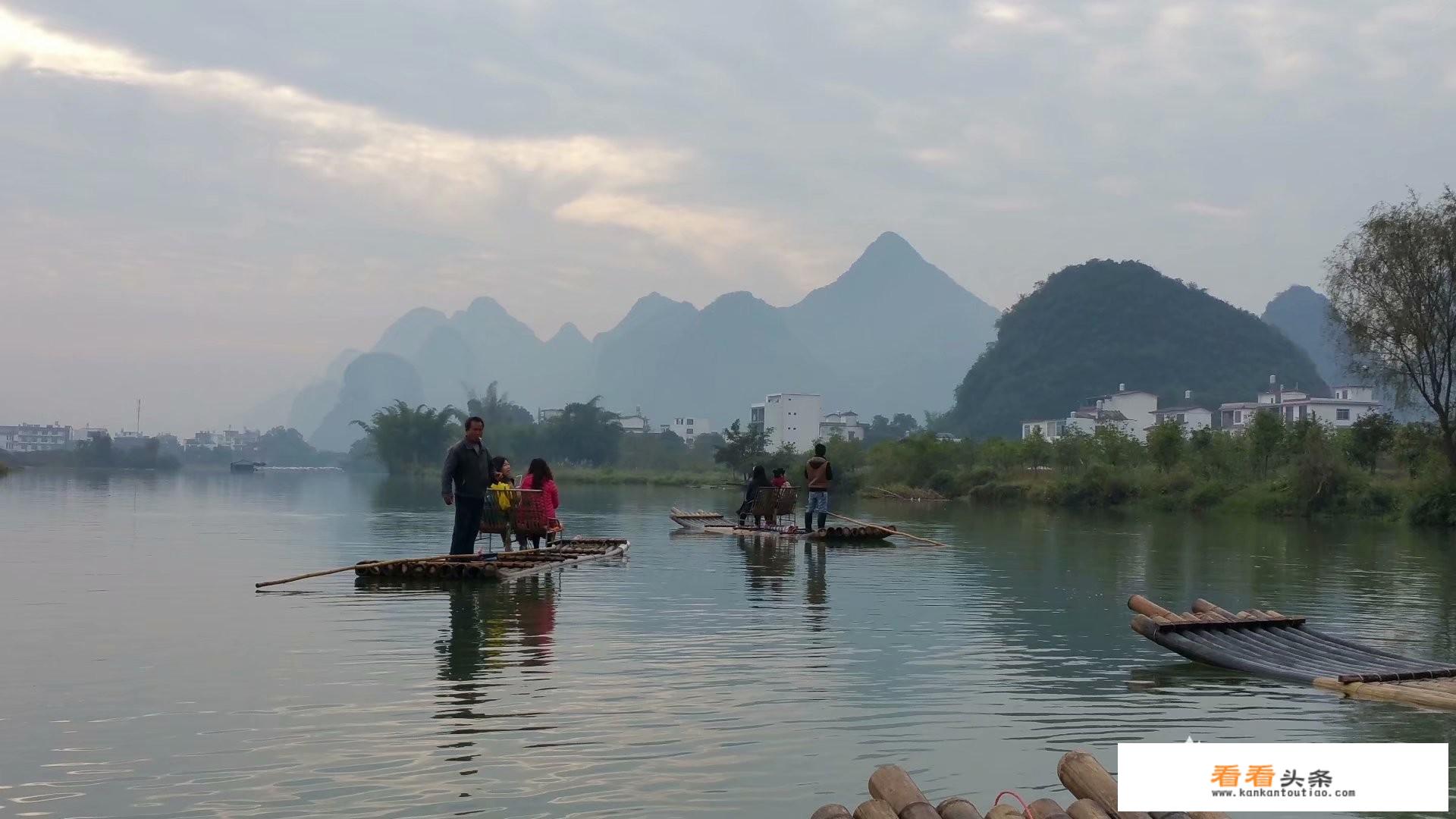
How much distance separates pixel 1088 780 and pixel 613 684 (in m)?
4.46

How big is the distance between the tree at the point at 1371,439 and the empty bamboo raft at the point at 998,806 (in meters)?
43.9

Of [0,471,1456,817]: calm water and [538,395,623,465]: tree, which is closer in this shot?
[0,471,1456,817]: calm water

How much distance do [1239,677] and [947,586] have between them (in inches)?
275

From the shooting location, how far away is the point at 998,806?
16.9 feet

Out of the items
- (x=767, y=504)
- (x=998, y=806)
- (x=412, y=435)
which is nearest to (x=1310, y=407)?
(x=412, y=435)

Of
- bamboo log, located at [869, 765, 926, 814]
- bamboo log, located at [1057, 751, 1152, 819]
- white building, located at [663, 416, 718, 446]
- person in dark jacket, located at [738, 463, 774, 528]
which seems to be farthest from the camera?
white building, located at [663, 416, 718, 446]

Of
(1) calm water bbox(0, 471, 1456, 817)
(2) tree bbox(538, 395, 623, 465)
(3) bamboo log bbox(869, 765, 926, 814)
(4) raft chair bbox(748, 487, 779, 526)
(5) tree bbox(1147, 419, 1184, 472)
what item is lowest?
(1) calm water bbox(0, 471, 1456, 817)

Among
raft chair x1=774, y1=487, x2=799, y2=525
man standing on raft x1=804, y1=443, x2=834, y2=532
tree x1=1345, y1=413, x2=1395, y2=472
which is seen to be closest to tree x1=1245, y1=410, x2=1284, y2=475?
tree x1=1345, y1=413, x2=1395, y2=472

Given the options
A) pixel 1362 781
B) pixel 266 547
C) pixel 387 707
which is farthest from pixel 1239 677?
pixel 266 547

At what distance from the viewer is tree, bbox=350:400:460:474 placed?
398ft

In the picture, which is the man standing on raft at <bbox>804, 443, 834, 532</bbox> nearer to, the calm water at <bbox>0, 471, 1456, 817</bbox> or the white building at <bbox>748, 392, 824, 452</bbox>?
the calm water at <bbox>0, 471, 1456, 817</bbox>

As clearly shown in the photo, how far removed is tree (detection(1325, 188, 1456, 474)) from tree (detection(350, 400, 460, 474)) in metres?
90.8

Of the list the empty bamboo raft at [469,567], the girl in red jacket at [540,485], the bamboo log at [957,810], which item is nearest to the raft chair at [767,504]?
the girl in red jacket at [540,485]

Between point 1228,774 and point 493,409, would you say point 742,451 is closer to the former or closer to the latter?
point 493,409
